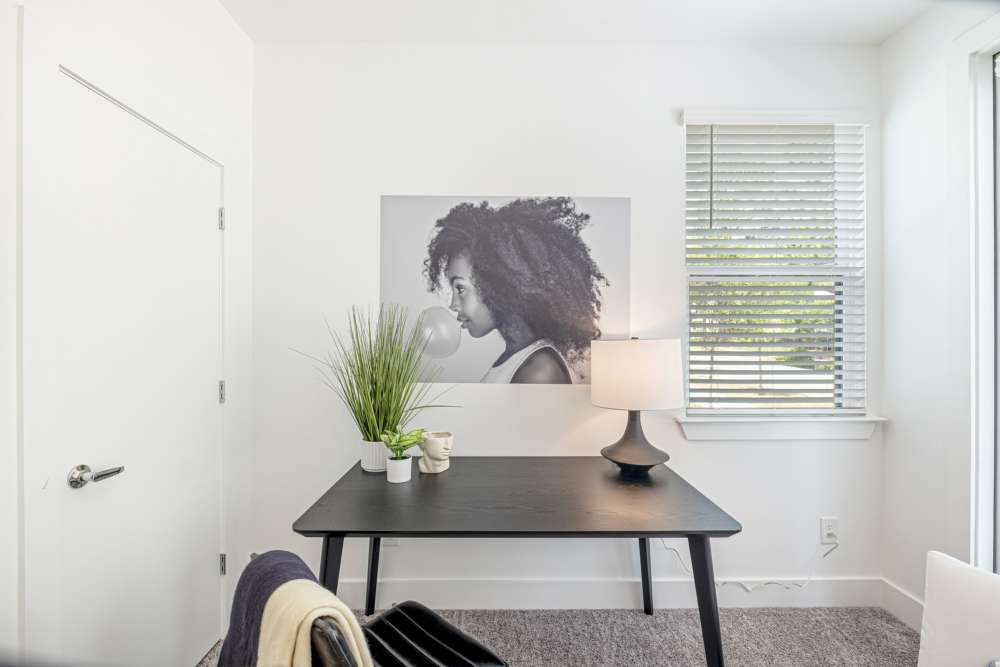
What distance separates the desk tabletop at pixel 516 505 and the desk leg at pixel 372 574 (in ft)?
1.19

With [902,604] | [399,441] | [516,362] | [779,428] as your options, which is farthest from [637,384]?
[902,604]

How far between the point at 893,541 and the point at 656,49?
2420 millimetres

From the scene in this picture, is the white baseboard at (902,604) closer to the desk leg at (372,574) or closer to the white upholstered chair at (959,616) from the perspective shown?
the white upholstered chair at (959,616)

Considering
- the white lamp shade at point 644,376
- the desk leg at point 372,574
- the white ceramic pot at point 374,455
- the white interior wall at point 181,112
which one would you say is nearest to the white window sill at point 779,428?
the white lamp shade at point 644,376

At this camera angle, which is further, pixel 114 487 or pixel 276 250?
pixel 276 250

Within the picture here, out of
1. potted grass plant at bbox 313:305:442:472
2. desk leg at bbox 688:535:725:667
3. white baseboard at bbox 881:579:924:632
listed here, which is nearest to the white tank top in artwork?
potted grass plant at bbox 313:305:442:472

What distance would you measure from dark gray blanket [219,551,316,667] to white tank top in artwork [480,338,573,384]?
126cm

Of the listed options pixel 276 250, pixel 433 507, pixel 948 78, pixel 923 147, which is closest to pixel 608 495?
pixel 433 507

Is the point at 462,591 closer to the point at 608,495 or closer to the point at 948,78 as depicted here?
the point at 608,495

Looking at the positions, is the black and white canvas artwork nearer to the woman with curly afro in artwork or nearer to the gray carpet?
the woman with curly afro in artwork

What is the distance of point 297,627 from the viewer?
0.99 meters

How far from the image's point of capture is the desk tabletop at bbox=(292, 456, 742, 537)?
1.64m

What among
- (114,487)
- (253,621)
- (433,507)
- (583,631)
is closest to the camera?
(253,621)

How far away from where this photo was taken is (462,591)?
2344 mm
